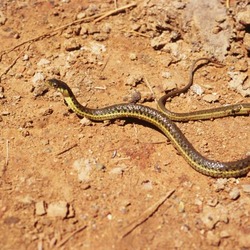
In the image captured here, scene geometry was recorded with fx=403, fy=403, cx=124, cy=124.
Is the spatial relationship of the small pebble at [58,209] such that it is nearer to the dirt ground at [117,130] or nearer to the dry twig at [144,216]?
the dirt ground at [117,130]

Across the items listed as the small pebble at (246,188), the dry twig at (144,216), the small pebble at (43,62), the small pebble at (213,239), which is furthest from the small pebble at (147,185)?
the small pebble at (43,62)

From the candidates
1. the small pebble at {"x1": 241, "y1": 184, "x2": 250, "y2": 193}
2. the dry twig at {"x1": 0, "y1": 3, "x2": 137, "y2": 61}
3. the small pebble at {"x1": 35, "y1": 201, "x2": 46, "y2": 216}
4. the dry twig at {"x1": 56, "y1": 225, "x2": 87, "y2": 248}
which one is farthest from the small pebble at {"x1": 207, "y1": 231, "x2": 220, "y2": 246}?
the dry twig at {"x1": 0, "y1": 3, "x2": 137, "y2": 61}

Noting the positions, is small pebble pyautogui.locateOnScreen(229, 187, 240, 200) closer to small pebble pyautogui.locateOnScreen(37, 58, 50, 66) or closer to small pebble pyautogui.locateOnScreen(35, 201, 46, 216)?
small pebble pyautogui.locateOnScreen(35, 201, 46, 216)

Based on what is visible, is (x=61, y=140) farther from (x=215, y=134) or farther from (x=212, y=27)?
(x=212, y=27)

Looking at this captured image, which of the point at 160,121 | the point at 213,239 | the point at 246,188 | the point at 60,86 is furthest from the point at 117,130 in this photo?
the point at 213,239

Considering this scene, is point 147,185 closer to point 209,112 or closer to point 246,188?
point 246,188

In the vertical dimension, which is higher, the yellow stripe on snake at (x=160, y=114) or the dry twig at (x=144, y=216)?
the yellow stripe on snake at (x=160, y=114)

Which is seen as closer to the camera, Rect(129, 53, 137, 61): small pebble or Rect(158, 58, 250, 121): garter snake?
Rect(158, 58, 250, 121): garter snake
